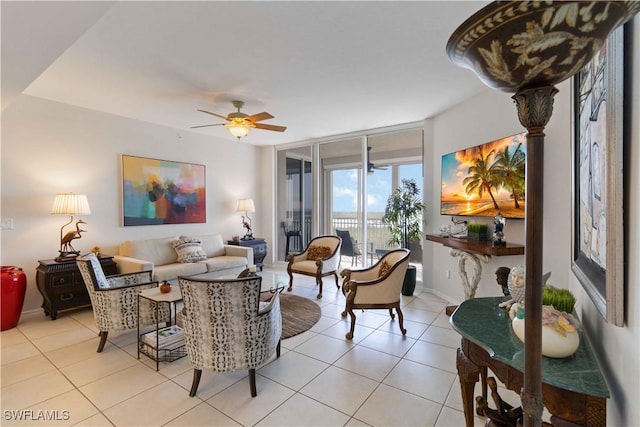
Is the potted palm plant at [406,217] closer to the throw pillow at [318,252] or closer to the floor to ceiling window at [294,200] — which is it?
the throw pillow at [318,252]

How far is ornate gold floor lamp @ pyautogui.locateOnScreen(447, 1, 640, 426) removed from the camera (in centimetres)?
58

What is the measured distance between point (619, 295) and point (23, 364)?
407cm

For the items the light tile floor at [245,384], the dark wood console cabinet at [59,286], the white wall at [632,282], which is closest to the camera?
the white wall at [632,282]

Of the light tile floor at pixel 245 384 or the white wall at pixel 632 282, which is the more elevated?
the white wall at pixel 632 282

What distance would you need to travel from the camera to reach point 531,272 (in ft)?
2.48

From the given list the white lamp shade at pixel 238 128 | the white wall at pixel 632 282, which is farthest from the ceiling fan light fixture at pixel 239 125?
the white wall at pixel 632 282

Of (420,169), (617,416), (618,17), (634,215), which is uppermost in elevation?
(420,169)

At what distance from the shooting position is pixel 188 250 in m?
4.68

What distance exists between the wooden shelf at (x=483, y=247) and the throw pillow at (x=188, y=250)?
3709 mm

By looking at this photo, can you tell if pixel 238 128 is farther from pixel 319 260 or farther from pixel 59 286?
pixel 59 286

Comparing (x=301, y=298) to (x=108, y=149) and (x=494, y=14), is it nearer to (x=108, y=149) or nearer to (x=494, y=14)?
(x=108, y=149)

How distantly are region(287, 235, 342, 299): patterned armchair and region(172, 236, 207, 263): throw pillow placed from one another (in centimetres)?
149

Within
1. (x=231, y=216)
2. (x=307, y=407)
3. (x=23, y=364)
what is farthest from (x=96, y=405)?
(x=231, y=216)

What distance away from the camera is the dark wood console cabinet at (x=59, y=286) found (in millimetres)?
3465
